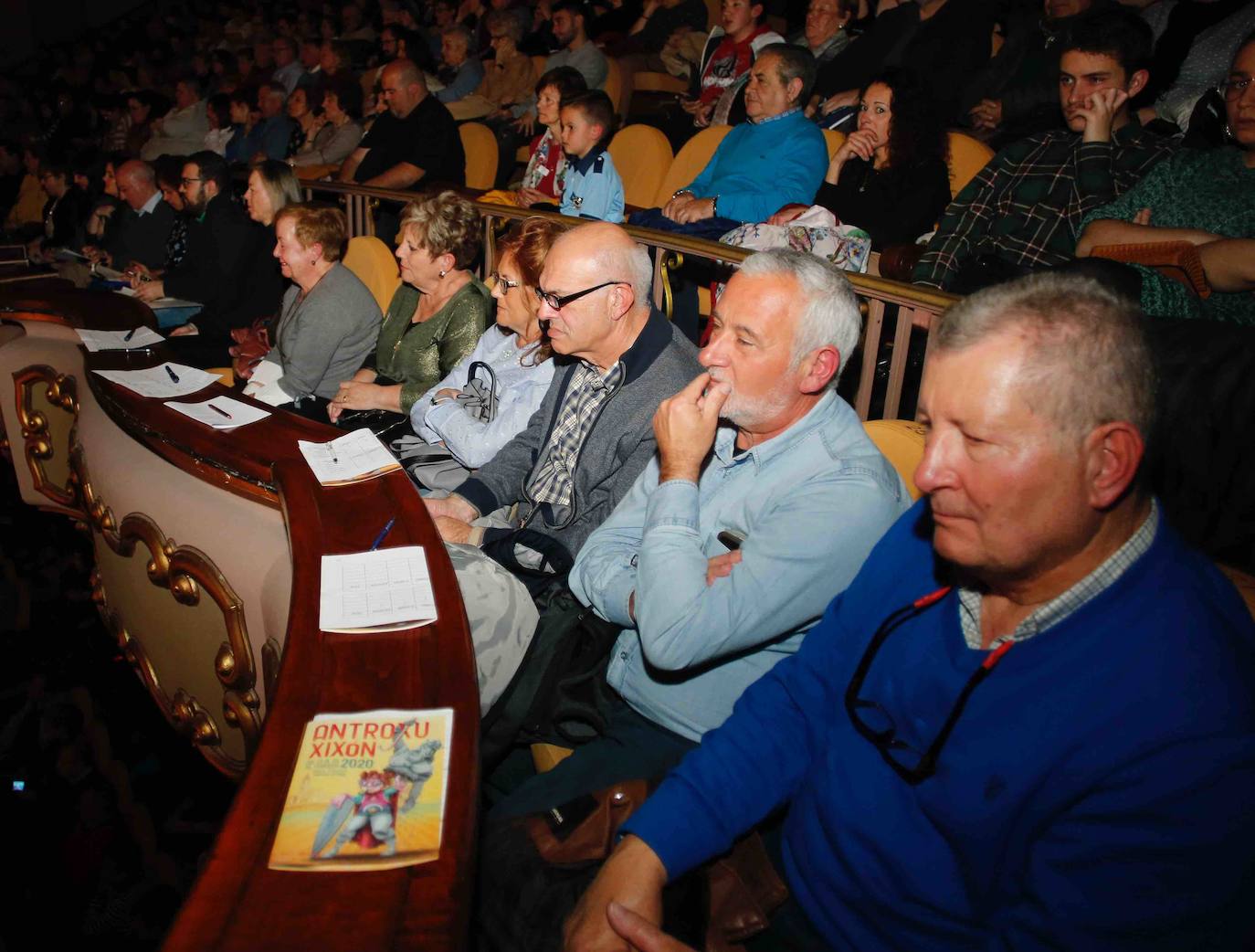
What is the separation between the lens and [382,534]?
160 centimetres

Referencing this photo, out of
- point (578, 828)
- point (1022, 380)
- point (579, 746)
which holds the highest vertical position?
point (1022, 380)

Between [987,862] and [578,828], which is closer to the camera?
[987,862]

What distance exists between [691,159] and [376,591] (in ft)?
11.2

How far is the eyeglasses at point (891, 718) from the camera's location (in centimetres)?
98

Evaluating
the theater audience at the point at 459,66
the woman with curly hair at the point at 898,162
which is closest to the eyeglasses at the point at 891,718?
the woman with curly hair at the point at 898,162

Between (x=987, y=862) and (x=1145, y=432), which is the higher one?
(x=1145, y=432)

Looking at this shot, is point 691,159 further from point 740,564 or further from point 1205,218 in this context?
point 740,564

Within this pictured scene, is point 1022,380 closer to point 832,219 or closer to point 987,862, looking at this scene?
point 987,862

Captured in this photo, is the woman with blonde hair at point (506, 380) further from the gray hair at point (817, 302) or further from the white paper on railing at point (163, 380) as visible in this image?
the gray hair at point (817, 302)

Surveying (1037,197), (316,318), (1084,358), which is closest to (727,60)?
(1037,197)

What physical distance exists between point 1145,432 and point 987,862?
20.3 inches

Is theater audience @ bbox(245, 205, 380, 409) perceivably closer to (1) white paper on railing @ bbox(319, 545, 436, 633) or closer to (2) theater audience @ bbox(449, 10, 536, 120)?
(1) white paper on railing @ bbox(319, 545, 436, 633)

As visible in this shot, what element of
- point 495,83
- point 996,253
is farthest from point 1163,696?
point 495,83

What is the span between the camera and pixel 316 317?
3.42m
